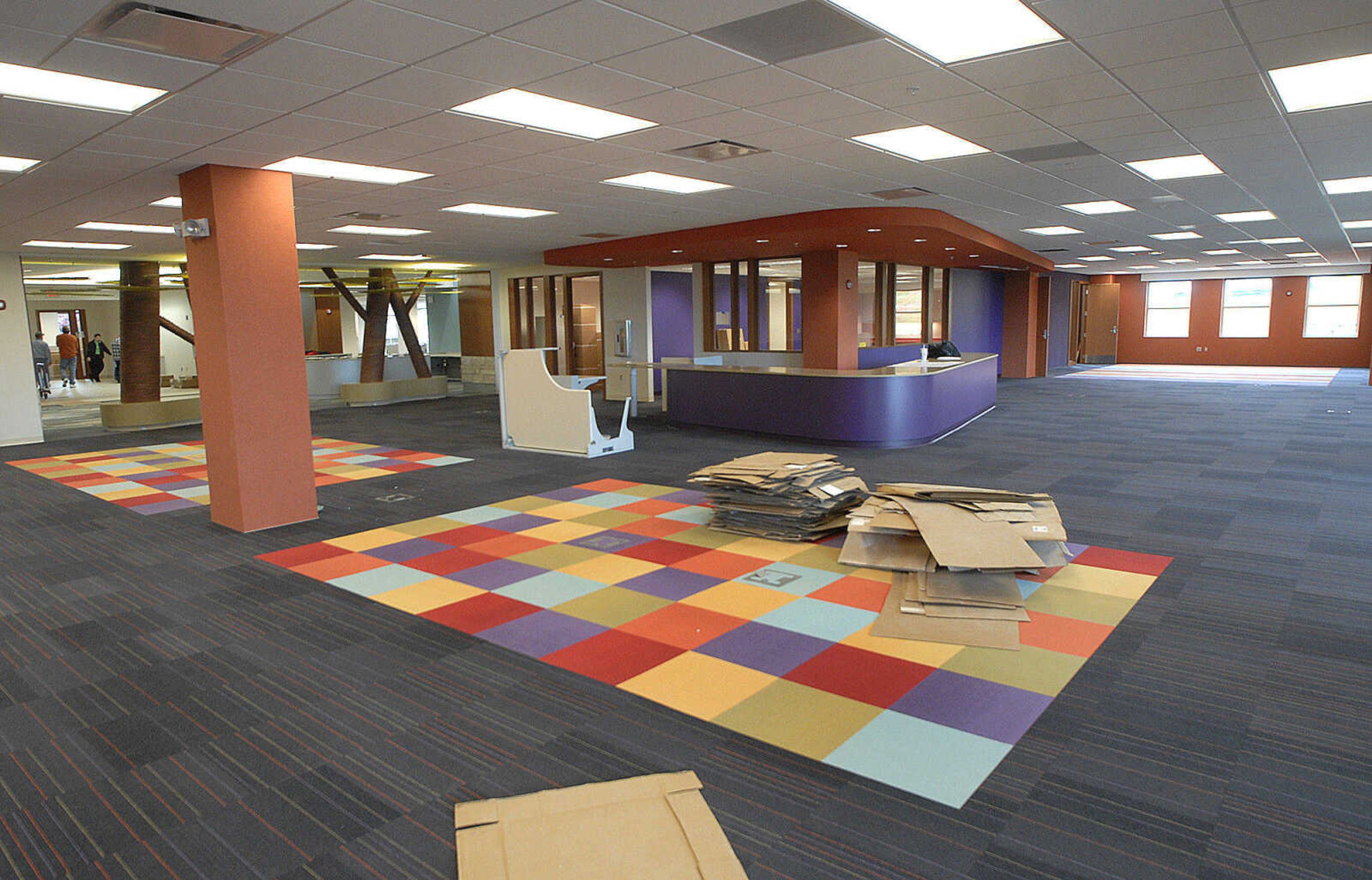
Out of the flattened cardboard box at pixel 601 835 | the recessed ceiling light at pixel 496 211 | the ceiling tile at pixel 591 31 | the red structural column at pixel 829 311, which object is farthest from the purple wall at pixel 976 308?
the flattened cardboard box at pixel 601 835

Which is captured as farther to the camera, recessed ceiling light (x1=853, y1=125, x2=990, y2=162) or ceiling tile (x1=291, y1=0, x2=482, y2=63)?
recessed ceiling light (x1=853, y1=125, x2=990, y2=162)

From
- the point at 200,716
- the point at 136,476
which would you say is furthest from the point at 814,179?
the point at 136,476

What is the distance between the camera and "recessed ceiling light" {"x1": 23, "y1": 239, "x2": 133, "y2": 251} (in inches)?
424

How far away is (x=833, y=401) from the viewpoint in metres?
9.62

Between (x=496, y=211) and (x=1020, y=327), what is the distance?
15690mm

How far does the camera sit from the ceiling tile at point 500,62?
13.0ft

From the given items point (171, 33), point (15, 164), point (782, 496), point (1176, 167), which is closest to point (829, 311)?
point (1176, 167)

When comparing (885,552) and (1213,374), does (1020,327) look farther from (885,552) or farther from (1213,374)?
(885,552)

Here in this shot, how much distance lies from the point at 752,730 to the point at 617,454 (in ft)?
21.2

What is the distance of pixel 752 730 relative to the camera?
2.93 metres

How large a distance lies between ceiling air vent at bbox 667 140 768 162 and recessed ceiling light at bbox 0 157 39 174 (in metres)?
4.82

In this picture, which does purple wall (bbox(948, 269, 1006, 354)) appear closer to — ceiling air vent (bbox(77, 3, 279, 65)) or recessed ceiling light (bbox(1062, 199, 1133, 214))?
recessed ceiling light (bbox(1062, 199, 1133, 214))

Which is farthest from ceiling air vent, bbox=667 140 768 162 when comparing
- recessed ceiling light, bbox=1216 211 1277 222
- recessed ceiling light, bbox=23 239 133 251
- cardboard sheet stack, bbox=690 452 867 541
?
recessed ceiling light, bbox=23 239 133 251

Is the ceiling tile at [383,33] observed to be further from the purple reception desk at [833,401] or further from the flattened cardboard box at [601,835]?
the purple reception desk at [833,401]
